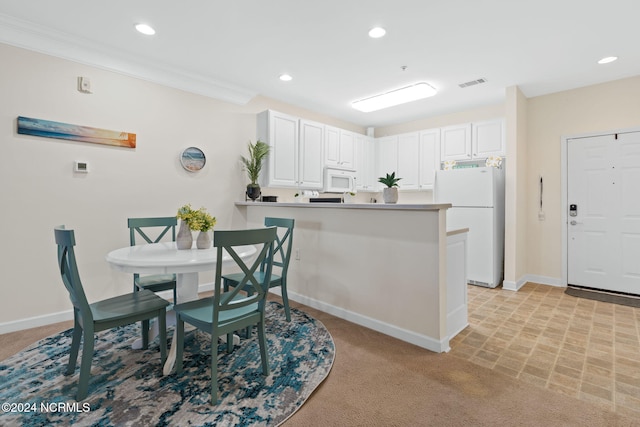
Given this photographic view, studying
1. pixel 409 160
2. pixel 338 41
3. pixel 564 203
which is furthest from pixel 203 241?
pixel 564 203

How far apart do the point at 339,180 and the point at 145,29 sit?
3.25m

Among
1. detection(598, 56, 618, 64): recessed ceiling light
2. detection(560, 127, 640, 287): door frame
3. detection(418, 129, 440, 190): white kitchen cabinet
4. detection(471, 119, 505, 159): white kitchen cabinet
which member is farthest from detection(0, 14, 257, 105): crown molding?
detection(560, 127, 640, 287): door frame

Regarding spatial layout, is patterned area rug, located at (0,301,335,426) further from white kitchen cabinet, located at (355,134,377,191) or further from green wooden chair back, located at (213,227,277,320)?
white kitchen cabinet, located at (355,134,377,191)

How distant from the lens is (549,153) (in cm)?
420

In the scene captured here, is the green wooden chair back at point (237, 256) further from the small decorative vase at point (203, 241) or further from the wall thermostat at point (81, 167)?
the wall thermostat at point (81, 167)

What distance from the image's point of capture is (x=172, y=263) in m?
1.85

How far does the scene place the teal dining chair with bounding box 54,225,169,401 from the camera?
1.70m

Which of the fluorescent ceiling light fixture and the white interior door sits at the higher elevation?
the fluorescent ceiling light fixture

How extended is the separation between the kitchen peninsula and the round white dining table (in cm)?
98

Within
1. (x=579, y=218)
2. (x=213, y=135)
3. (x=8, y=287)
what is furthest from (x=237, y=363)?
(x=579, y=218)

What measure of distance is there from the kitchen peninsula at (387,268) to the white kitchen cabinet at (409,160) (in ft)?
9.08

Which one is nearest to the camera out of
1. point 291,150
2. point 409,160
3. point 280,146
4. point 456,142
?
point 280,146

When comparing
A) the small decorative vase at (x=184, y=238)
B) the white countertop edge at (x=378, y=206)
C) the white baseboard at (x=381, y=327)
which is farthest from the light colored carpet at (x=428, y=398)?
the small decorative vase at (x=184, y=238)

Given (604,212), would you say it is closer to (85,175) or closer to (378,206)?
(378,206)
